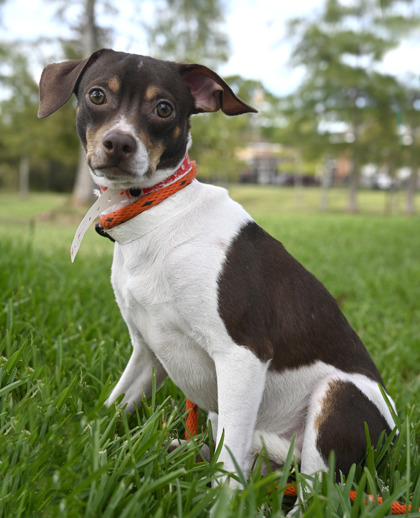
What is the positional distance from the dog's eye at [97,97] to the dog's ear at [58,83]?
13 cm

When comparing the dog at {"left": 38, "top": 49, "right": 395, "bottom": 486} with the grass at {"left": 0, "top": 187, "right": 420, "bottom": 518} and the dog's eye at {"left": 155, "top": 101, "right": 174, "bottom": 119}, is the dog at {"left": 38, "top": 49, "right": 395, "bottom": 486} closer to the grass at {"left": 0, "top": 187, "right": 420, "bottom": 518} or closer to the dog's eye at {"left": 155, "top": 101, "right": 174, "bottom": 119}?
the dog's eye at {"left": 155, "top": 101, "right": 174, "bottom": 119}

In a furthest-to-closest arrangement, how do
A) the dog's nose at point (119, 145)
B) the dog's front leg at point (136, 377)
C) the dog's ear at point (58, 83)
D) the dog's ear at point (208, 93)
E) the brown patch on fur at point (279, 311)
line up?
1. the dog's front leg at point (136, 377)
2. the dog's ear at point (208, 93)
3. the dog's ear at point (58, 83)
4. the brown patch on fur at point (279, 311)
5. the dog's nose at point (119, 145)

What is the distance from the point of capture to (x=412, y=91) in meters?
20.0

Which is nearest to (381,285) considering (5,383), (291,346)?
(291,346)

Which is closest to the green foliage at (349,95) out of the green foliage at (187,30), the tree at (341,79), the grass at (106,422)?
the tree at (341,79)

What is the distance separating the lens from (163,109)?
1851mm

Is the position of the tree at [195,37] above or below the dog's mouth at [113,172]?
above

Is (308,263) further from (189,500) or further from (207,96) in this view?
(189,500)

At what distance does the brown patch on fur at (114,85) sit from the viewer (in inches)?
71.9

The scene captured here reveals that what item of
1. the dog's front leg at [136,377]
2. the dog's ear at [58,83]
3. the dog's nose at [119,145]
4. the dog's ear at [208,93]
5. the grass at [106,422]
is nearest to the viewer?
the grass at [106,422]

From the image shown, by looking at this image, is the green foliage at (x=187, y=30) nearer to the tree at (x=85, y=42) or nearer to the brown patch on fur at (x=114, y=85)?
the tree at (x=85, y=42)

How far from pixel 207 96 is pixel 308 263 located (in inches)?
169

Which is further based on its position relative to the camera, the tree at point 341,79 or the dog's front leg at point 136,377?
the tree at point 341,79

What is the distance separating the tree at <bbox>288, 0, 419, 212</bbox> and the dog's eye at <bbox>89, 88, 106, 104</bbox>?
20.6 meters
